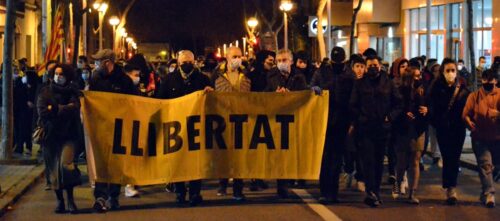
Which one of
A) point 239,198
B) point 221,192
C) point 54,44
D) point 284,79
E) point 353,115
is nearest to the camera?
point 353,115

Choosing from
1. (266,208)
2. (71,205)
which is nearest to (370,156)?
(266,208)

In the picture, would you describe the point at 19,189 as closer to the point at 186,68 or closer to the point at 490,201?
the point at 186,68

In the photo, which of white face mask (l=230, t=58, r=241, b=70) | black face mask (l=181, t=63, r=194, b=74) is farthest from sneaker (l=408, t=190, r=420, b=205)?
black face mask (l=181, t=63, r=194, b=74)

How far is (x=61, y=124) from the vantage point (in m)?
11.7

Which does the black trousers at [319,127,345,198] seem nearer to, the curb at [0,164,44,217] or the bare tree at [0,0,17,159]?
the curb at [0,164,44,217]

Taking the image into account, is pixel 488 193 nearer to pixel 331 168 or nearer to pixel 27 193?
pixel 331 168

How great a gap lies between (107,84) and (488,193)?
486 centimetres

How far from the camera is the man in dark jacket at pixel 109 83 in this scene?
40.1ft

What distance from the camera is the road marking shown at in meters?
11.6

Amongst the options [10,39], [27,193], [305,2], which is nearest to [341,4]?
[305,2]

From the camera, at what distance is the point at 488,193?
40.7 feet

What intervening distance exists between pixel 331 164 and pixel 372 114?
90 cm

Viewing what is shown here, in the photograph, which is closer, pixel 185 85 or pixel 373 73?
pixel 373 73

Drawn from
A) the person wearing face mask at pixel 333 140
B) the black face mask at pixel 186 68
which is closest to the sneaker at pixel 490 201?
the person wearing face mask at pixel 333 140
